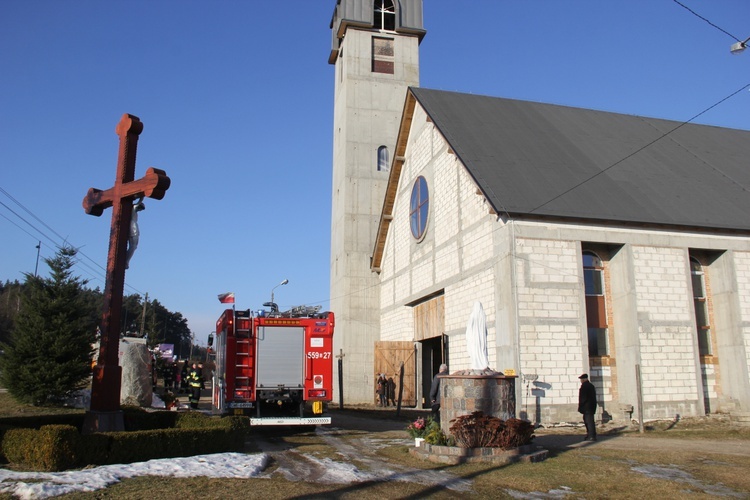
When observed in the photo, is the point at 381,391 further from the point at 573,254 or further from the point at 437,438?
the point at 437,438

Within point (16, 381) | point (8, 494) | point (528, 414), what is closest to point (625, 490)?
point (8, 494)

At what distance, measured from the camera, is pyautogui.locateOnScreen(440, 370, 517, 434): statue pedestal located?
12.0m

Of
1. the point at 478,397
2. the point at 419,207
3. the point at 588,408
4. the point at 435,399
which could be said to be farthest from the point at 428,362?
the point at 478,397

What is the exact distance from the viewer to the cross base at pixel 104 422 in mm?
10773

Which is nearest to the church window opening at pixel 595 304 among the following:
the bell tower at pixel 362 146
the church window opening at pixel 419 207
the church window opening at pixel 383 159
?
the church window opening at pixel 419 207

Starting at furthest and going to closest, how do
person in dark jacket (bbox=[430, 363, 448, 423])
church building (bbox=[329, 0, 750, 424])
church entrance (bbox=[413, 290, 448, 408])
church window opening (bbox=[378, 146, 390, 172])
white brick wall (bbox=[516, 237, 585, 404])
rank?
1. church window opening (bbox=[378, 146, 390, 172])
2. church entrance (bbox=[413, 290, 448, 408])
3. church building (bbox=[329, 0, 750, 424])
4. white brick wall (bbox=[516, 237, 585, 404])
5. person in dark jacket (bbox=[430, 363, 448, 423])

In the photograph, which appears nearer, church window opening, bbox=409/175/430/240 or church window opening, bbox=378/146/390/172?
church window opening, bbox=409/175/430/240

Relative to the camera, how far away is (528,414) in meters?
18.4

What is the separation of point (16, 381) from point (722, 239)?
23.7 m

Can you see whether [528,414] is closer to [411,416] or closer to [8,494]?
[411,416]

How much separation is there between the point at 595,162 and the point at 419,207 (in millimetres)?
7788

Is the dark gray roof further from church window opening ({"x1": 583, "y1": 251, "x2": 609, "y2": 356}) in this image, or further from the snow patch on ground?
the snow patch on ground

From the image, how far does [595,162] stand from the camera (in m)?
23.3

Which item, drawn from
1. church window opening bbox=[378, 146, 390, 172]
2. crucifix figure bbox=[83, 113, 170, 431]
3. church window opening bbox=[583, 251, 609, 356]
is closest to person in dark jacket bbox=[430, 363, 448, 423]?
crucifix figure bbox=[83, 113, 170, 431]
